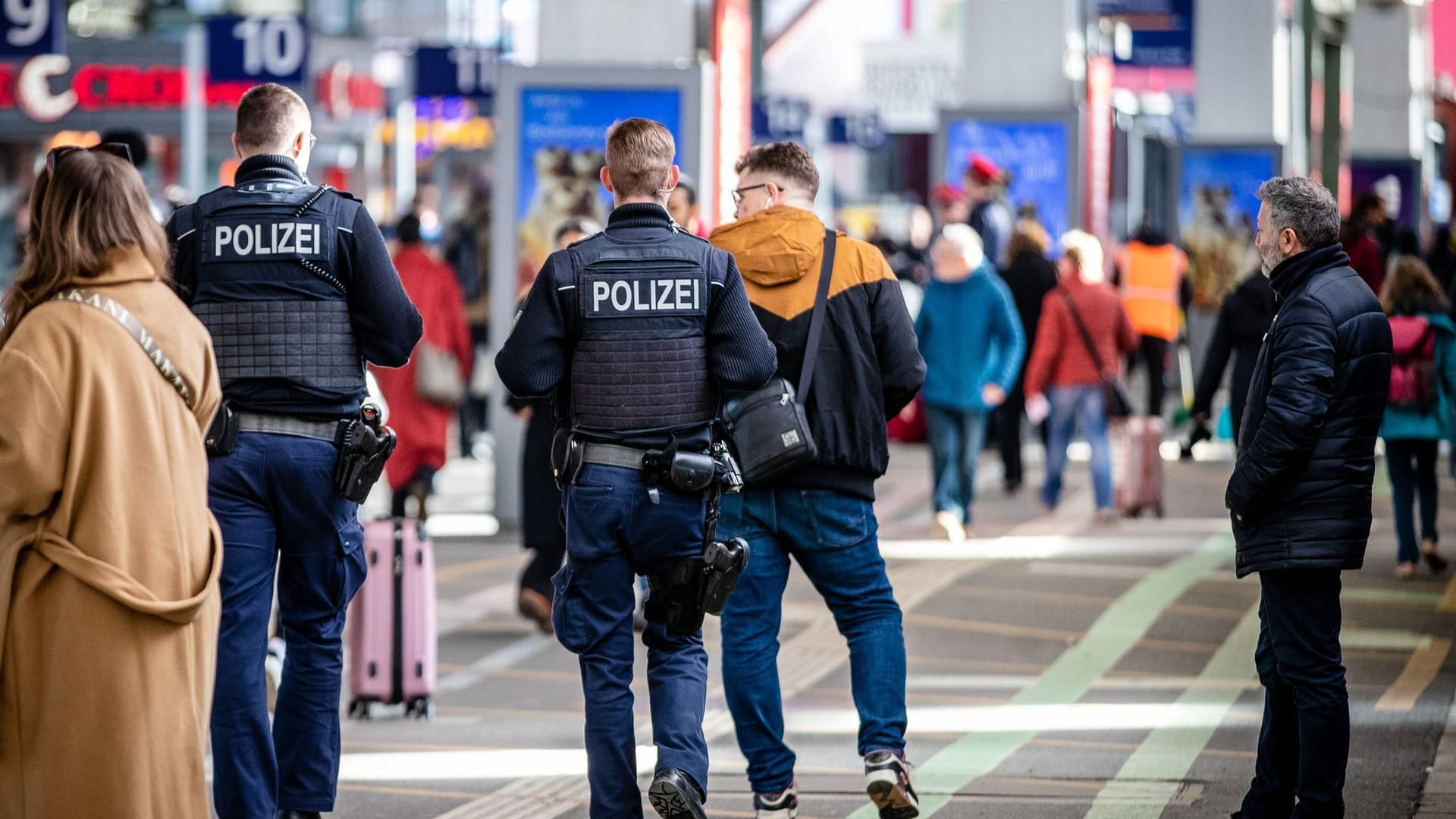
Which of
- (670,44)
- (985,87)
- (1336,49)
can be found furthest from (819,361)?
(1336,49)

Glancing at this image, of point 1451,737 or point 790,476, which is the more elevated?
point 790,476

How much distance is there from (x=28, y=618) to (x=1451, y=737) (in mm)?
5063

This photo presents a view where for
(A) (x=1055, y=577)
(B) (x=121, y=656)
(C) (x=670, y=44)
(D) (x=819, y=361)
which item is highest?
(C) (x=670, y=44)

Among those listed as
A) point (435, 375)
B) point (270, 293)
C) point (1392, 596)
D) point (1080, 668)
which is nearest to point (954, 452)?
point (1392, 596)

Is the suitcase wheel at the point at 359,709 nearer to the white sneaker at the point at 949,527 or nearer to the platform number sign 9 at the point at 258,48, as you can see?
the white sneaker at the point at 949,527

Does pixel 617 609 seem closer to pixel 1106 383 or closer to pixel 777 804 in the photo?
pixel 777 804

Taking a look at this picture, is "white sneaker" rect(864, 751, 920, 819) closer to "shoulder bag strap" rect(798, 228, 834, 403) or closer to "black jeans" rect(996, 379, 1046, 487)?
"shoulder bag strap" rect(798, 228, 834, 403)

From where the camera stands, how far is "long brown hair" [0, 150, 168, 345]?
4695 millimetres

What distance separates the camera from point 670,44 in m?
14.6

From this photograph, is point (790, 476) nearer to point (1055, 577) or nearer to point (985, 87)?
point (1055, 577)

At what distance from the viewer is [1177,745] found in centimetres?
785

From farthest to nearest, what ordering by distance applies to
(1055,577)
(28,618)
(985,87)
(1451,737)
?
1. (985,87)
2. (1055,577)
3. (1451,737)
4. (28,618)

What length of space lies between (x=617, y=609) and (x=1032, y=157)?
47.0 ft

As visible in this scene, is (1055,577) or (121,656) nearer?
(121,656)
